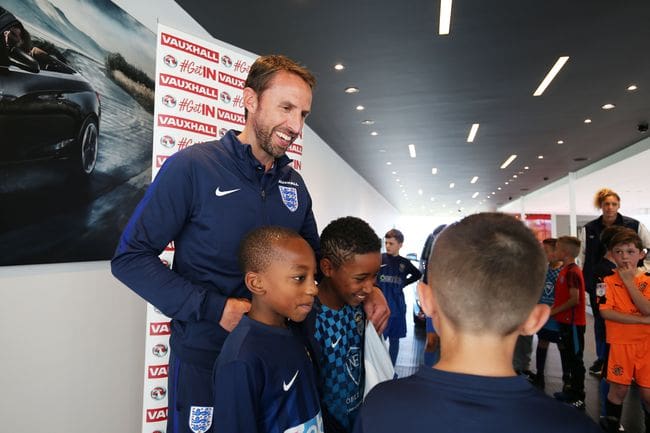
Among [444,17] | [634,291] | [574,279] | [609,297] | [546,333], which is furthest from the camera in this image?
[546,333]

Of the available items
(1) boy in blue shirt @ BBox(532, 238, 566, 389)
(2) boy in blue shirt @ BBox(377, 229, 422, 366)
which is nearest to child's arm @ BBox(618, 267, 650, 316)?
(1) boy in blue shirt @ BBox(532, 238, 566, 389)

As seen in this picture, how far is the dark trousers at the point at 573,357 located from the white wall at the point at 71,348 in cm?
377

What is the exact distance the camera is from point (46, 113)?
78.2 inches

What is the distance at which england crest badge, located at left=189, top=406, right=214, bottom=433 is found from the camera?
113 cm

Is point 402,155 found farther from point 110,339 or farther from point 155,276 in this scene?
point 155,276

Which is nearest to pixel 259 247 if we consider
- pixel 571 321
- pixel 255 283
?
pixel 255 283

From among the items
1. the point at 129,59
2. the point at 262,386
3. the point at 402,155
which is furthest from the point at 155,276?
the point at 402,155

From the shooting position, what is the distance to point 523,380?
2.30 feet

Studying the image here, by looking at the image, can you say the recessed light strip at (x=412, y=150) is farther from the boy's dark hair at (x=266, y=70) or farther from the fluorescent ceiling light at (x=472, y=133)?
the boy's dark hair at (x=266, y=70)

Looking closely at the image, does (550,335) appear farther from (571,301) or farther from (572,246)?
(572,246)

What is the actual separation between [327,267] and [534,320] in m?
0.80

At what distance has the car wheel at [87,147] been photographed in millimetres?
2213

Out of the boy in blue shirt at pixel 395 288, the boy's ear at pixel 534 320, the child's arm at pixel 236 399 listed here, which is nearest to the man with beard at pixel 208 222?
the child's arm at pixel 236 399

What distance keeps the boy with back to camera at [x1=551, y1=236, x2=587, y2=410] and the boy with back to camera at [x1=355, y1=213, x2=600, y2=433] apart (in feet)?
12.5
